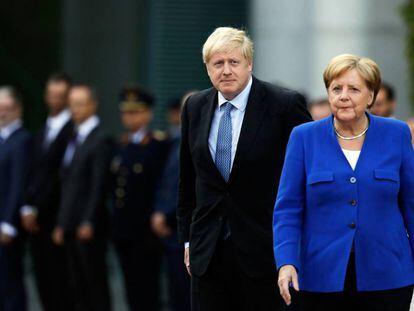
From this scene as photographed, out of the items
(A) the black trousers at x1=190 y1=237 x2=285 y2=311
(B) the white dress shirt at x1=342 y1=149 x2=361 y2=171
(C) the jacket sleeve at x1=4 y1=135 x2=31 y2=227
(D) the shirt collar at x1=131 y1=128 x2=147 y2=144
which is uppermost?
(B) the white dress shirt at x1=342 y1=149 x2=361 y2=171

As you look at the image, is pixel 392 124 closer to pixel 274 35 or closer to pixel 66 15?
pixel 274 35

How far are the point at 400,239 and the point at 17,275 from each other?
679 centimetres

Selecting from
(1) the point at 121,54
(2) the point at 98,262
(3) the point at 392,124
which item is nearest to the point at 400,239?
(3) the point at 392,124

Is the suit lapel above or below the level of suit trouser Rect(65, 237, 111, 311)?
above

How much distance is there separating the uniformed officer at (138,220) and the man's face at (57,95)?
1230 mm

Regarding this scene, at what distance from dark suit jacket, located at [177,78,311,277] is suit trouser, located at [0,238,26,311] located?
5665 millimetres

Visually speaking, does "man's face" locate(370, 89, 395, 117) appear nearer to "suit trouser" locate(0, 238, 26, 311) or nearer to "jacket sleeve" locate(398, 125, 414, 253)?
"jacket sleeve" locate(398, 125, 414, 253)

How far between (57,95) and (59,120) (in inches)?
10.8

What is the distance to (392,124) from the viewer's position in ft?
19.0

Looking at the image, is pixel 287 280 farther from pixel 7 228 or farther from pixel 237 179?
pixel 7 228

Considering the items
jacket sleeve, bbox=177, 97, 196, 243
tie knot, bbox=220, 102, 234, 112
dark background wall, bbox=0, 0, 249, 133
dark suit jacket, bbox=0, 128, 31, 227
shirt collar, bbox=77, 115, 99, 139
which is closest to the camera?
tie knot, bbox=220, 102, 234, 112

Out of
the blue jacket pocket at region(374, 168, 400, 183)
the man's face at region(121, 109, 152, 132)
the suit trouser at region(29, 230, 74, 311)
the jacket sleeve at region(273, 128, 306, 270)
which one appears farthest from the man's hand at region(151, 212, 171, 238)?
the blue jacket pocket at region(374, 168, 400, 183)

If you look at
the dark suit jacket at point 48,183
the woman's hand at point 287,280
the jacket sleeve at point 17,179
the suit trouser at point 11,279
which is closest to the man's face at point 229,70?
the woman's hand at point 287,280

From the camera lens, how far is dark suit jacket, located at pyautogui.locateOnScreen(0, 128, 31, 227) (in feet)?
38.9
